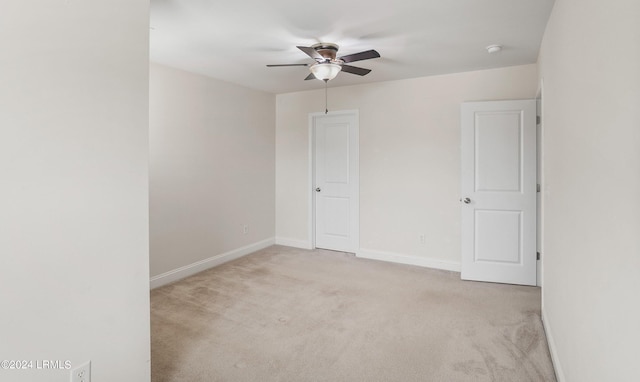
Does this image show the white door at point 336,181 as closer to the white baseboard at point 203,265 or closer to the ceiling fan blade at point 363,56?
the white baseboard at point 203,265

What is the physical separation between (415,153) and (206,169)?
8.83 feet

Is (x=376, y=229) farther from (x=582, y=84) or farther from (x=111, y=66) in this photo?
(x=111, y=66)

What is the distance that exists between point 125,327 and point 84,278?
14.1 inches

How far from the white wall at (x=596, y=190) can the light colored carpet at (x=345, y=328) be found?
1.65 ft

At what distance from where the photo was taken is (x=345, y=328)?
9.12ft

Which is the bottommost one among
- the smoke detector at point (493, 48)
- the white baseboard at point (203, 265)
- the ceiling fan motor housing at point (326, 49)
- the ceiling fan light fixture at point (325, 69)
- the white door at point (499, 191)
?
the white baseboard at point (203, 265)

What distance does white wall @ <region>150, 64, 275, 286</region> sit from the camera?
3.80 m

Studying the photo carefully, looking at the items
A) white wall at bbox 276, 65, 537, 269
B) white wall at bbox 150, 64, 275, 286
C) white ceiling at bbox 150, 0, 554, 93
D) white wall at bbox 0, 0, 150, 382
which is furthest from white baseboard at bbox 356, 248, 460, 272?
white wall at bbox 0, 0, 150, 382

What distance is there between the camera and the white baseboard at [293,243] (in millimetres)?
5389

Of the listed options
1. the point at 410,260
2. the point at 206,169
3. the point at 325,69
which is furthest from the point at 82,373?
the point at 410,260

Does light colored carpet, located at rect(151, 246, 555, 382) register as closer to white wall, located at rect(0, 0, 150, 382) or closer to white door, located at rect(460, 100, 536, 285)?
white door, located at rect(460, 100, 536, 285)

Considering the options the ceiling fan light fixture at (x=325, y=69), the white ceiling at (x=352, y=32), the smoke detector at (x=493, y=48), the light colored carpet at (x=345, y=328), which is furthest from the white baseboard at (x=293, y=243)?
the smoke detector at (x=493, y=48)

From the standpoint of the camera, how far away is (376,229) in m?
4.79

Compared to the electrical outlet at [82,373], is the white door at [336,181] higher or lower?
higher
